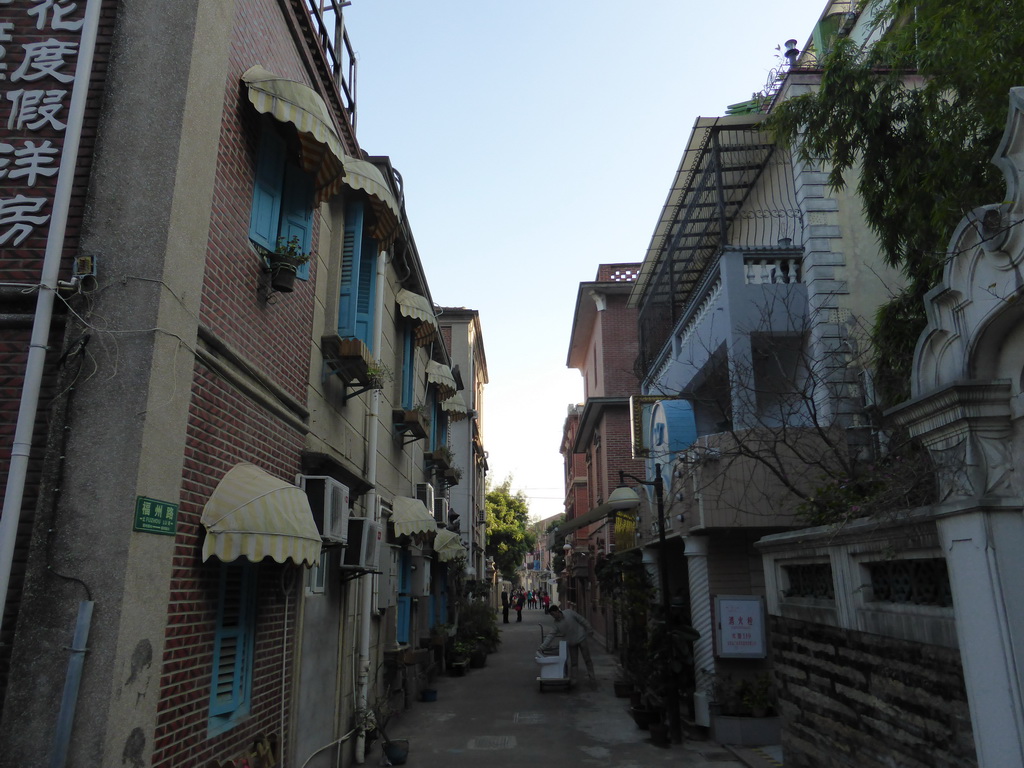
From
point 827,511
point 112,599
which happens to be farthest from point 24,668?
point 827,511

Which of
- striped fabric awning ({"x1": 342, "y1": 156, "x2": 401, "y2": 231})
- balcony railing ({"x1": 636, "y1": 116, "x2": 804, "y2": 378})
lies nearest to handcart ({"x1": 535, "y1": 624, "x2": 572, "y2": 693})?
balcony railing ({"x1": 636, "y1": 116, "x2": 804, "y2": 378})

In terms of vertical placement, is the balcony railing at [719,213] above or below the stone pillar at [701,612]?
above

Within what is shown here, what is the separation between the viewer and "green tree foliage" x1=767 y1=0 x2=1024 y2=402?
695cm

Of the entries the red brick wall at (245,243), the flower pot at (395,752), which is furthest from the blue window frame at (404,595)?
the red brick wall at (245,243)

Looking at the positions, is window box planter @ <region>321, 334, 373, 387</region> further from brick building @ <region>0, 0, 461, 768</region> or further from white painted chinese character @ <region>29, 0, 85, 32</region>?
white painted chinese character @ <region>29, 0, 85, 32</region>

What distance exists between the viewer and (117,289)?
15.3 feet

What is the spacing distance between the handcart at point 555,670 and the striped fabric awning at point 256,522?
10390 mm

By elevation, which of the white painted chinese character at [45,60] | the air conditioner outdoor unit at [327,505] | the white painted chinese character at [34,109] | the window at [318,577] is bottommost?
the window at [318,577]

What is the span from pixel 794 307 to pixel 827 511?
4455mm

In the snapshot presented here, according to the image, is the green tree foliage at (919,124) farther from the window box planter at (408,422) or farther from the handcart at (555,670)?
the handcart at (555,670)

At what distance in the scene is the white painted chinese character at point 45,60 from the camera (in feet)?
16.8

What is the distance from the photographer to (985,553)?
3936 mm

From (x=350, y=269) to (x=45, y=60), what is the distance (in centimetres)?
421

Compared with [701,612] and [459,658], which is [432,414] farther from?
[701,612]
